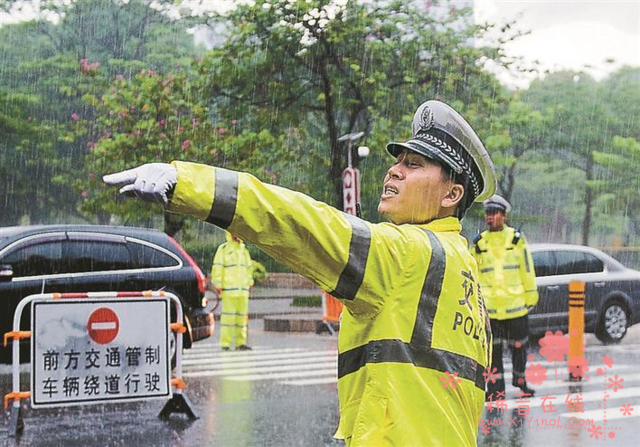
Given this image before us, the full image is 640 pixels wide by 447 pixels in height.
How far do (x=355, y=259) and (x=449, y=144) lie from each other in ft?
2.25

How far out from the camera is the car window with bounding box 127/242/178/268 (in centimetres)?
1124

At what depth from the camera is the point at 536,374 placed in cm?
1095

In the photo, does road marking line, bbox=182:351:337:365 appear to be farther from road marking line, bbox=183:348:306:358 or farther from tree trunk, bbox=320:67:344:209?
tree trunk, bbox=320:67:344:209

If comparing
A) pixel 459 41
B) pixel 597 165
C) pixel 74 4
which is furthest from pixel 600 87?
pixel 74 4

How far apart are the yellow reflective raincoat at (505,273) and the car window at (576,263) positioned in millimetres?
5201

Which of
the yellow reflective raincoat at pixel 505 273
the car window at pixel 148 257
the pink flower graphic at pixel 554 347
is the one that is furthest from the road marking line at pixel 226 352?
the yellow reflective raincoat at pixel 505 273

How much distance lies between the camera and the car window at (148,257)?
11.2 metres

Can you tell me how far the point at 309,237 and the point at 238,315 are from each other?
460 inches

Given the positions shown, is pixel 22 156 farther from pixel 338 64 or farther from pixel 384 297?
pixel 384 297

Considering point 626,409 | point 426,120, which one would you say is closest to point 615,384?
point 626,409

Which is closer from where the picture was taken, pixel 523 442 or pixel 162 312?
pixel 523 442

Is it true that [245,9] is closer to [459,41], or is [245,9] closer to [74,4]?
[459,41]

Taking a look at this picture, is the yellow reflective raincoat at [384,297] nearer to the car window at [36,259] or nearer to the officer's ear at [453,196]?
the officer's ear at [453,196]

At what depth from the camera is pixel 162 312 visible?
338 inches
